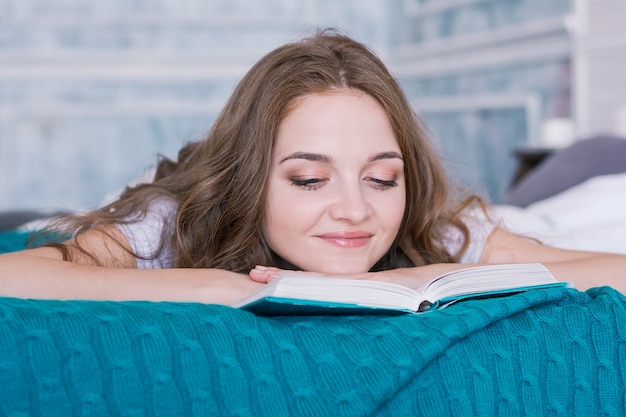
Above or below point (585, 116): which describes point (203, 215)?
above

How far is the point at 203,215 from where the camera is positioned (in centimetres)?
173

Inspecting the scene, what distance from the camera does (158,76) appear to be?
5301 millimetres

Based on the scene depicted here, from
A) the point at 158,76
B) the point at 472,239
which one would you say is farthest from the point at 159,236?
the point at 158,76

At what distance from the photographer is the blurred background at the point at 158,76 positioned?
16.2ft

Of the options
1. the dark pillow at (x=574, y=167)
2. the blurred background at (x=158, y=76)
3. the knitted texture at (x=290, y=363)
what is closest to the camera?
the knitted texture at (x=290, y=363)

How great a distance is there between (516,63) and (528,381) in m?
3.47

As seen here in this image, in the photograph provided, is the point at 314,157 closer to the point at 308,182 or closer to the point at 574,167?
the point at 308,182

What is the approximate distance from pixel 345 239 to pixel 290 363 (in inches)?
18.1

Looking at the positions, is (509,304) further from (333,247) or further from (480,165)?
(480,165)

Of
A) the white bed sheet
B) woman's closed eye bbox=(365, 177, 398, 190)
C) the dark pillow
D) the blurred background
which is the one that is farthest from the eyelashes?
the blurred background

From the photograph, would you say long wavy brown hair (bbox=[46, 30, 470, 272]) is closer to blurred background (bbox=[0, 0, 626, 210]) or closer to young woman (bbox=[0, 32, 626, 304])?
young woman (bbox=[0, 32, 626, 304])

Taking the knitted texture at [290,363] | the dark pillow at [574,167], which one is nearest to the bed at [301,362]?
the knitted texture at [290,363]

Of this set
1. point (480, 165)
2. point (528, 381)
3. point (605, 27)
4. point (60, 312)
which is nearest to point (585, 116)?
point (605, 27)

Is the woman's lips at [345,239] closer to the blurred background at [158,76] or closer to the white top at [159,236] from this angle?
the white top at [159,236]
